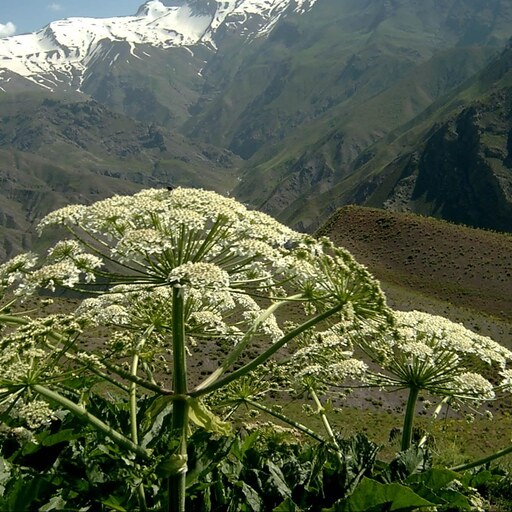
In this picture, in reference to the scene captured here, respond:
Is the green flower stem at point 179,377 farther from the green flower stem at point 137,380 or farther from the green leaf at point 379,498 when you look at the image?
the green leaf at point 379,498

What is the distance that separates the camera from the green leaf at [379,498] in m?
5.36

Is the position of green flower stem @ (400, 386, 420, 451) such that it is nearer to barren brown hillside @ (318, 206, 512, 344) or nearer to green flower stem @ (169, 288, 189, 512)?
green flower stem @ (169, 288, 189, 512)

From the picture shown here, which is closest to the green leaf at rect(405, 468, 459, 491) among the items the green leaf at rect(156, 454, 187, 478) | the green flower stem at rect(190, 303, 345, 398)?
the green flower stem at rect(190, 303, 345, 398)


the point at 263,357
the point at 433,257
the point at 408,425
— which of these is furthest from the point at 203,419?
the point at 433,257

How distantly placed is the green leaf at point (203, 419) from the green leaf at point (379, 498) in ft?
4.61

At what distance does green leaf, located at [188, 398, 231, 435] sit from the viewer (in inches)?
222

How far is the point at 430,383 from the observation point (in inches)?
325

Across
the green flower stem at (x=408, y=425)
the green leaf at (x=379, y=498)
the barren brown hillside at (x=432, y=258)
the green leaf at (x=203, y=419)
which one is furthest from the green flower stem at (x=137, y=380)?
the barren brown hillside at (x=432, y=258)

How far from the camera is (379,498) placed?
5.43 m

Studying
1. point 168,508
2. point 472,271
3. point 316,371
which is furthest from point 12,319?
point 472,271

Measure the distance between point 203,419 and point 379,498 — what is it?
183cm

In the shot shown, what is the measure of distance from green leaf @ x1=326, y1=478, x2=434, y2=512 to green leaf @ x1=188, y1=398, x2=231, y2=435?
4.61ft

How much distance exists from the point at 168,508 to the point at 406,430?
3714 millimetres

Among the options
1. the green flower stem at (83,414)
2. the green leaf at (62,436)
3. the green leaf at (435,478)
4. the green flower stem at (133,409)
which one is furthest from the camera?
the green leaf at (62,436)
